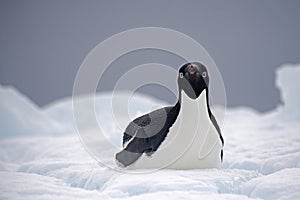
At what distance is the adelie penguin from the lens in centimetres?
325

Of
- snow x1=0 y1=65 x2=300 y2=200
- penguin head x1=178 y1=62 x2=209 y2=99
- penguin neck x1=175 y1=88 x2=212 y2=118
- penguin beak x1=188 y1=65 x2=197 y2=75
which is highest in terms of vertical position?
penguin beak x1=188 y1=65 x2=197 y2=75

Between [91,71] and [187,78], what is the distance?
128 centimetres

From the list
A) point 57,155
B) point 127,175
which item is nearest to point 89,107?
point 57,155

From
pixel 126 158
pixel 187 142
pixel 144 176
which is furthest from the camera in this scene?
pixel 126 158

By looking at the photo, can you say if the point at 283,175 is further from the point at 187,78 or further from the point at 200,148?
the point at 187,78

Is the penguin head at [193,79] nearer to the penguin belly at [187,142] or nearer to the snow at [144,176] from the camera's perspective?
the penguin belly at [187,142]

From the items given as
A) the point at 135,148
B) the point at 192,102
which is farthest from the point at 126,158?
the point at 192,102

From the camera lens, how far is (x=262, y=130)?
7.53m

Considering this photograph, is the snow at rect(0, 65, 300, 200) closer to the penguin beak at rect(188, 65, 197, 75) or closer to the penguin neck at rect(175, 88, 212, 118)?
the penguin neck at rect(175, 88, 212, 118)

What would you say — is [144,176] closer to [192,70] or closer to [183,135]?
[183,135]

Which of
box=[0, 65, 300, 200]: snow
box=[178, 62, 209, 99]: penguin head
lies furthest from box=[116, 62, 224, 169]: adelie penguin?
box=[0, 65, 300, 200]: snow

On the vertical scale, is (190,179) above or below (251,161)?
above

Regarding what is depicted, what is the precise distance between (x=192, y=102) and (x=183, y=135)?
23 cm

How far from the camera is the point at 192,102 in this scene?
329 cm
